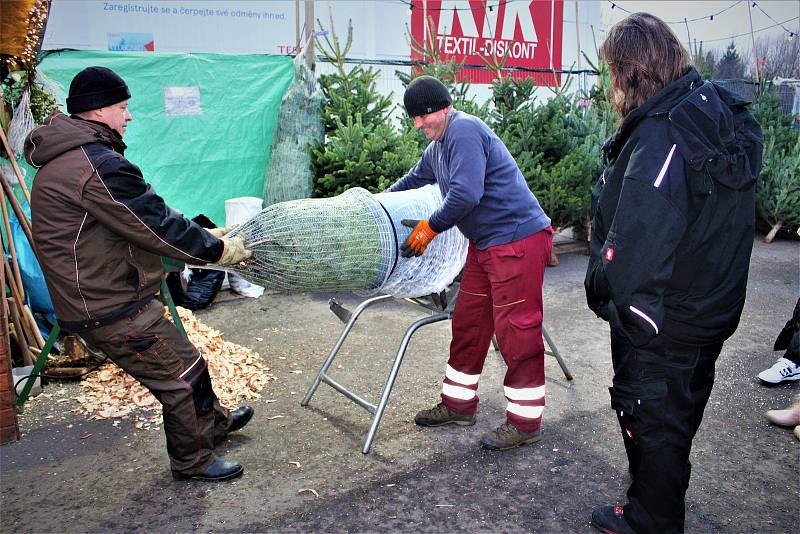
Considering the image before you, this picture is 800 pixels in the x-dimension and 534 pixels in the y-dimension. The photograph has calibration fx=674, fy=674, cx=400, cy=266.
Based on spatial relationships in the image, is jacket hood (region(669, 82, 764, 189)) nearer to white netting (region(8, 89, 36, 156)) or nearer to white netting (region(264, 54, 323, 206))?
white netting (region(8, 89, 36, 156))

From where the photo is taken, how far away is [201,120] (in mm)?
6723

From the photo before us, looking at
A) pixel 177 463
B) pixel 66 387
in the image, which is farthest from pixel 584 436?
pixel 66 387

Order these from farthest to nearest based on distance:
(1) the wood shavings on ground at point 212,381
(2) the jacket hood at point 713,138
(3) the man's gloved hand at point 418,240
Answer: (1) the wood shavings on ground at point 212,381 → (3) the man's gloved hand at point 418,240 → (2) the jacket hood at point 713,138

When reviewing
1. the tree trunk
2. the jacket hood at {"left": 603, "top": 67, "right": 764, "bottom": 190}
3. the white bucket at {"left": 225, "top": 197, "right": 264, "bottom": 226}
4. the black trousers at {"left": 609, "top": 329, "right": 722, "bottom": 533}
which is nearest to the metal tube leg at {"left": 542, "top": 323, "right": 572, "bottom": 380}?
the black trousers at {"left": 609, "top": 329, "right": 722, "bottom": 533}

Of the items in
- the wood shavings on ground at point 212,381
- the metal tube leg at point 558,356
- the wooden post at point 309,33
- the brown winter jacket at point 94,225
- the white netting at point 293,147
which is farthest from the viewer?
the wooden post at point 309,33

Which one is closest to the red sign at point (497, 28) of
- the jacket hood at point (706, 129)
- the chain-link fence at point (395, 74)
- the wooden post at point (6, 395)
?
the chain-link fence at point (395, 74)

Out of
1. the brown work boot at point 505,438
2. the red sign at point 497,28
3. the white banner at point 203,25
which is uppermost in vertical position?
the red sign at point 497,28

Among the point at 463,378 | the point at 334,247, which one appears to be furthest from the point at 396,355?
the point at 334,247

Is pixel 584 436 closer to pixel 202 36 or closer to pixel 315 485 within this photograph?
pixel 315 485

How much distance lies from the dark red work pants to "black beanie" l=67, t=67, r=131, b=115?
1.93 meters

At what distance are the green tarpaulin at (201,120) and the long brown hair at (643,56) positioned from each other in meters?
5.05

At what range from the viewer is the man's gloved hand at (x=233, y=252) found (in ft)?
9.98

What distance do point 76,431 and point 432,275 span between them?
2.21 metres

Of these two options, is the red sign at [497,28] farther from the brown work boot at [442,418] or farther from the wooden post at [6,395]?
the wooden post at [6,395]
